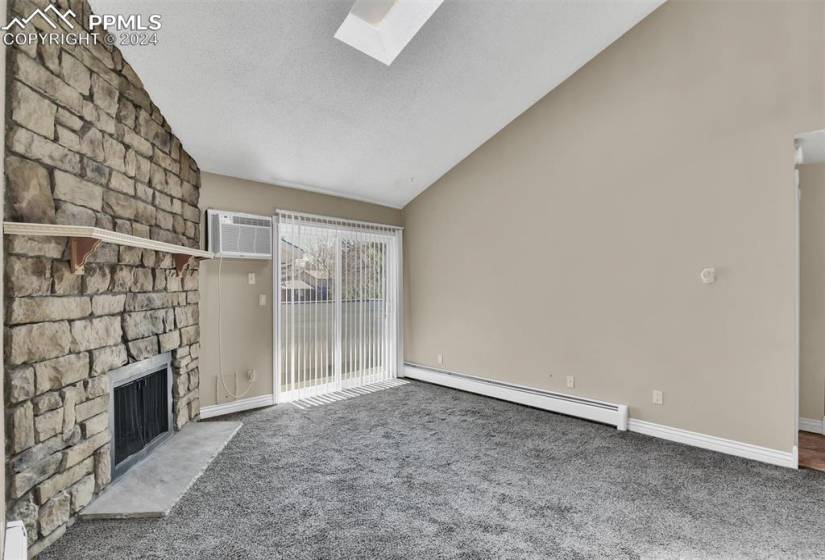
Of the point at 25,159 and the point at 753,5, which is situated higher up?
the point at 753,5

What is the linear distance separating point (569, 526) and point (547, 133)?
356 cm

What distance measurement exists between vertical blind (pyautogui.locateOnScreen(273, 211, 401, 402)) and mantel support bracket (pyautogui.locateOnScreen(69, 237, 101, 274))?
224cm

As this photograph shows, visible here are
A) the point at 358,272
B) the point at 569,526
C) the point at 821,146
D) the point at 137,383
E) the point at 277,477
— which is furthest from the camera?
the point at 358,272

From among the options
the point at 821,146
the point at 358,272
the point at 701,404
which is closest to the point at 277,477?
the point at 358,272

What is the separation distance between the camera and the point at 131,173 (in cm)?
290

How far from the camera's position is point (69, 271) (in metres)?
2.28

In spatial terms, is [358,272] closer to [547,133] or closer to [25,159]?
[547,133]

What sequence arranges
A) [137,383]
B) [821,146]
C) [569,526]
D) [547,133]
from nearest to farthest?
1. [569,526]
2. [137,383]
3. [821,146]
4. [547,133]

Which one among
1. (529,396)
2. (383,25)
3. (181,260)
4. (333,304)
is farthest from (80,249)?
(529,396)

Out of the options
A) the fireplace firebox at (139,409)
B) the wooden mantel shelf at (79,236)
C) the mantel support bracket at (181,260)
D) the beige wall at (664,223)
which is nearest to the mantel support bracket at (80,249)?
the wooden mantel shelf at (79,236)

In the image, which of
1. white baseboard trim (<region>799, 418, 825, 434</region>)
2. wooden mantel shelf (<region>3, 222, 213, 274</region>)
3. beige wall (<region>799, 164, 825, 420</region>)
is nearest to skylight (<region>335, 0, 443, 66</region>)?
wooden mantel shelf (<region>3, 222, 213, 274</region>)

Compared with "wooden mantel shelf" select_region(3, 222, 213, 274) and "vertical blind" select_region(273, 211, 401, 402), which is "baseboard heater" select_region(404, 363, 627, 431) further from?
"wooden mantel shelf" select_region(3, 222, 213, 274)

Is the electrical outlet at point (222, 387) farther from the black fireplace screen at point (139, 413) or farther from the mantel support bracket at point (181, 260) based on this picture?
the mantel support bracket at point (181, 260)

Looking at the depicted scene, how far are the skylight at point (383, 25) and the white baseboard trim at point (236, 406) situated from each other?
11.1 feet
